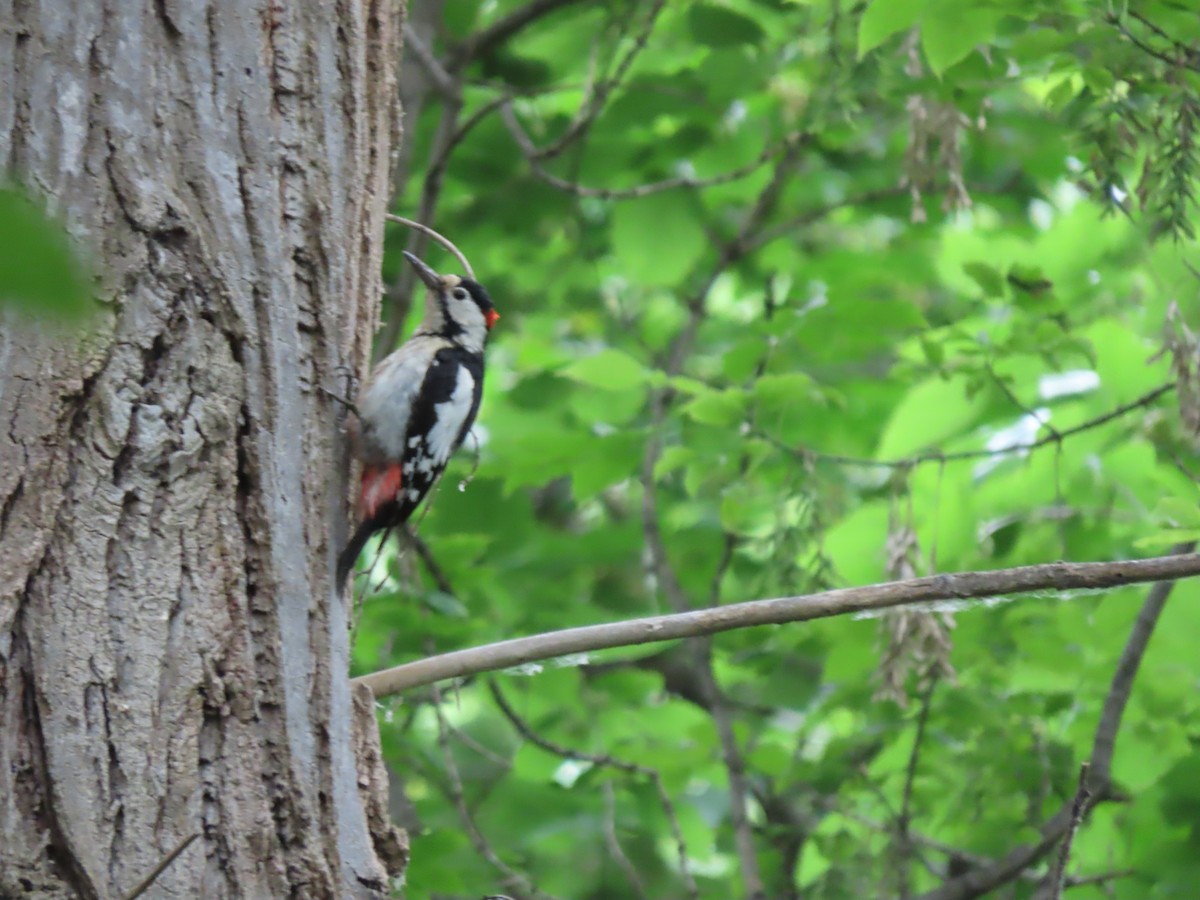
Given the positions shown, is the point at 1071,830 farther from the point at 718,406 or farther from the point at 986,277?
the point at 986,277

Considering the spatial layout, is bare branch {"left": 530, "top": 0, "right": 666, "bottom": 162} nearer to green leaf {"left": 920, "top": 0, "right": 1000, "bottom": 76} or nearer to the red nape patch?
green leaf {"left": 920, "top": 0, "right": 1000, "bottom": 76}

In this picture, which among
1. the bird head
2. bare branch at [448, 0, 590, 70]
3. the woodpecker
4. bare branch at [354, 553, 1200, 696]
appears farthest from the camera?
bare branch at [448, 0, 590, 70]

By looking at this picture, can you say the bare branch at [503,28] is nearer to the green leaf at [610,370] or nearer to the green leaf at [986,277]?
the green leaf at [610,370]

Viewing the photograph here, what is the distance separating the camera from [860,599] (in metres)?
1.76

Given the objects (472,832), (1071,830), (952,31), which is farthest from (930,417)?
(1071,830)

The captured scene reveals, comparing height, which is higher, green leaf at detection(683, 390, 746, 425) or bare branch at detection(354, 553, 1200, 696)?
green leaf at detection(683, 390, 746, 425)

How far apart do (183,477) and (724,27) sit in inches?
120

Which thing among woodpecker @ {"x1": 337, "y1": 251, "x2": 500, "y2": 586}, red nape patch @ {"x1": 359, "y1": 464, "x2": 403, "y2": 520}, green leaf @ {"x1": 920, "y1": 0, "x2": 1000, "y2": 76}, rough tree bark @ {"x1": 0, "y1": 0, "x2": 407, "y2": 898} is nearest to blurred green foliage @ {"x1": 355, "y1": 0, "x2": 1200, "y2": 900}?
green leaf @ {"x1": 920, "y1": 0, "x2": 1000, "y2": 76}

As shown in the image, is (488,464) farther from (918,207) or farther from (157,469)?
(157,469)

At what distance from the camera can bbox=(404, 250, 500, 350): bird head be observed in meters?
3.54

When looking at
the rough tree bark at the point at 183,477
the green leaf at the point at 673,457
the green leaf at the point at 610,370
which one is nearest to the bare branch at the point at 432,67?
the green leaf at the point at 610,370

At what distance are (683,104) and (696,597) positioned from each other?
1996mm

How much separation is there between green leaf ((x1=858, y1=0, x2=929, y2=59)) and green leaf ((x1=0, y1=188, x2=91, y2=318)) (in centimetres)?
235

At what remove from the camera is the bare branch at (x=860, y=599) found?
1.74 meters
